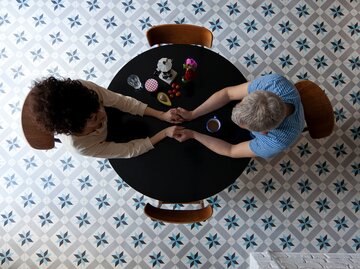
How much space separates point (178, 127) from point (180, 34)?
635 mm

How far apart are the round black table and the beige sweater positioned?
7 centimetres

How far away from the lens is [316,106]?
2131mm

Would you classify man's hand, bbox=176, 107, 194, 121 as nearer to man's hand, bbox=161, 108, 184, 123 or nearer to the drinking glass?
man's hand, bbox=161, 108, 184, 123

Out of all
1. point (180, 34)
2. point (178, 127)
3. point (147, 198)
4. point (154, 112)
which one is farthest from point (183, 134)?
point (147, 198)

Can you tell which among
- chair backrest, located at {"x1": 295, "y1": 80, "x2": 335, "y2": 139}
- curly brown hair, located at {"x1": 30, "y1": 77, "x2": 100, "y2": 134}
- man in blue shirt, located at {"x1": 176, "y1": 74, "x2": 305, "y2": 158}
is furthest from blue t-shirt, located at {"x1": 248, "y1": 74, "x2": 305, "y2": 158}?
curly brown hair, located at {"x1": 30, "y1": 77, "x2": 100, "y2": 134}

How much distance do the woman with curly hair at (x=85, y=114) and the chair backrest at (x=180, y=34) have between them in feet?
1.62

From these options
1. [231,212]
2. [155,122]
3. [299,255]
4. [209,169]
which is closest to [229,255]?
[231,212]

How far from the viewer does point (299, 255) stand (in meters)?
2.83

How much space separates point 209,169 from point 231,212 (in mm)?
907

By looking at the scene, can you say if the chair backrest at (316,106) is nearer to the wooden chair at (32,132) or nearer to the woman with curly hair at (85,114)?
the woman with curly hair at (85,114)

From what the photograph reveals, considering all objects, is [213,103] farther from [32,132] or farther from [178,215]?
[32,132]

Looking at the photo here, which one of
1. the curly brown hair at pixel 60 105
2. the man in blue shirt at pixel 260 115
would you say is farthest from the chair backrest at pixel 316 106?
the curly brown hair at pixel 60 105

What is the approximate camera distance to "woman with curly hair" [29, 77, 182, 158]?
5.45 ft

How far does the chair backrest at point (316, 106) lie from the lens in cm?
212
